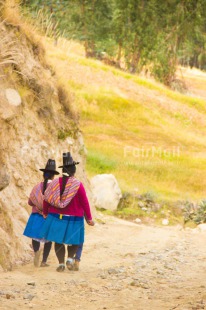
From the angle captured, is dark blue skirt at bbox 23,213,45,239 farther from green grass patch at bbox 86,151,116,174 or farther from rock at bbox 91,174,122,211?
green grass patch at bbox 86,151,116,174

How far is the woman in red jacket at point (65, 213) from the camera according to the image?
9531mm

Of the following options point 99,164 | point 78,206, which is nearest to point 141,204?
point 99,164

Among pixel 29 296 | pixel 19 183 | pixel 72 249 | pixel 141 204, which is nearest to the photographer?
pixel 29 296

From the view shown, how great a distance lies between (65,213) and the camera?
9617mm

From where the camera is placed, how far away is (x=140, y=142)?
35.2 metres

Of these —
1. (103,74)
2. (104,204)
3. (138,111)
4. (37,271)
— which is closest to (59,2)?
(103,74)

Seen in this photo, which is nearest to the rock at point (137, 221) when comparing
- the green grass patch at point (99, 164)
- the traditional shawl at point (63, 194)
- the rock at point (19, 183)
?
the green grass patch at point (99, 164)

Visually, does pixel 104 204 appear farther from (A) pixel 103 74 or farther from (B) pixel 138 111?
(A) pixel 103 74

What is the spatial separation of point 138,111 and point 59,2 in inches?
734

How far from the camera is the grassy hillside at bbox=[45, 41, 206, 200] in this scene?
27.8 m

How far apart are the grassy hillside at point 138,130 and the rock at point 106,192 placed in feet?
6.66

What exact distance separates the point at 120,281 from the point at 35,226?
2.02m

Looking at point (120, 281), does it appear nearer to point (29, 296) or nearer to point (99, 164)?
point (29, 296)

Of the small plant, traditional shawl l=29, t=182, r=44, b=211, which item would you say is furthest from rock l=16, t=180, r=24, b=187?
the small plant
